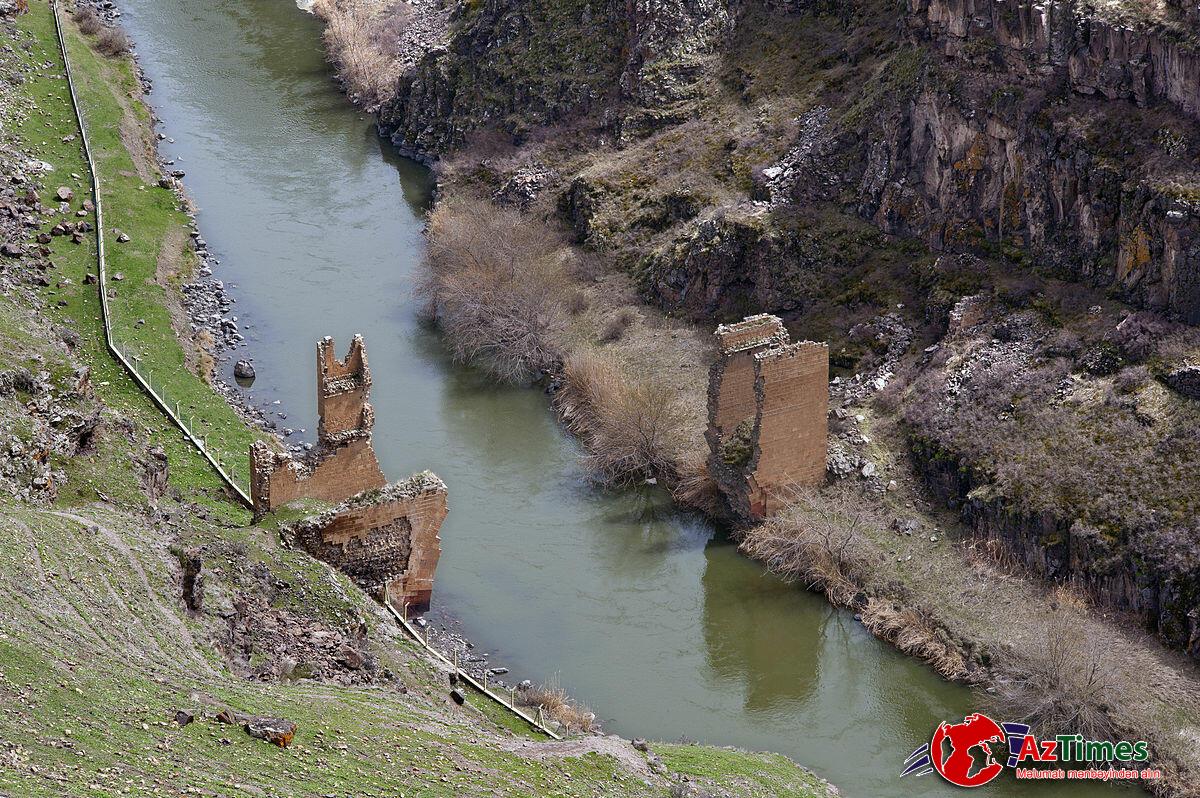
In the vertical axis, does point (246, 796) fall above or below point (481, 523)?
above

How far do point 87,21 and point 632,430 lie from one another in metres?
45.0

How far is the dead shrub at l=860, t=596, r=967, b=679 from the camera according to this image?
3778 centimetres

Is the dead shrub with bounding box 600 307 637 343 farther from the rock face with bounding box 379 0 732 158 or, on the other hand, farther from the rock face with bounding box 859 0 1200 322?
the rock face with bounding box 379 0 732 158

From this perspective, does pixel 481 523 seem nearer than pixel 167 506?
No

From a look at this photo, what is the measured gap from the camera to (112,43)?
3031 inches

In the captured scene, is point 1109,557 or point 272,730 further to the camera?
point 1109,557

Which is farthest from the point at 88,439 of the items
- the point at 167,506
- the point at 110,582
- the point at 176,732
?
the point at 176,732

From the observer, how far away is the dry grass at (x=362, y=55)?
240ft

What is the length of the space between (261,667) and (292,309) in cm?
2793

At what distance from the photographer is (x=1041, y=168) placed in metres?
47.0

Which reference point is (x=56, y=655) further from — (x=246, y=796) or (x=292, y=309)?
(x=292, y=309)

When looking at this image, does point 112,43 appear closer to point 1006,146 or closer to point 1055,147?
point 1006,146

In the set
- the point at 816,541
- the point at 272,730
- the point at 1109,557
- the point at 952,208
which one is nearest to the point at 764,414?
the point at 816,541

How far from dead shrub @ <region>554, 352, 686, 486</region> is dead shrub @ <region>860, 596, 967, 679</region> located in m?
7.64
